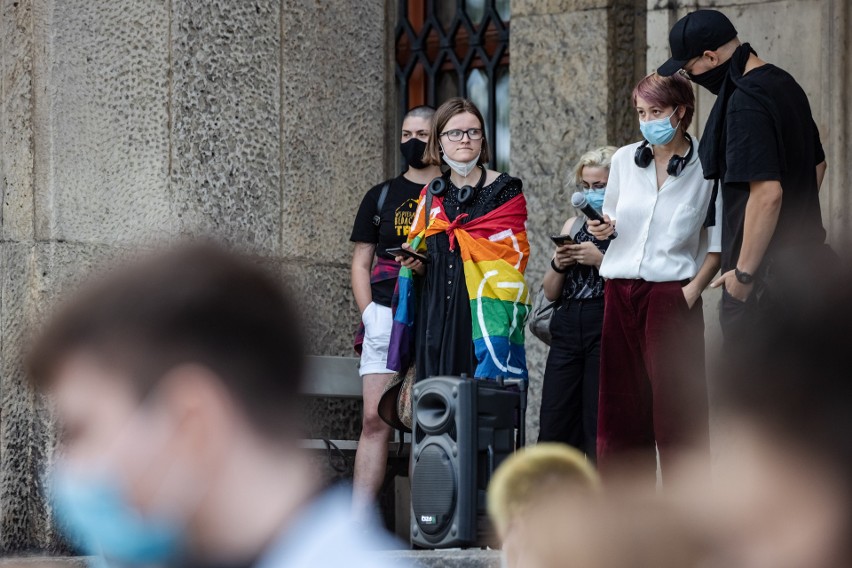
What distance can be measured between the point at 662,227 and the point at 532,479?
3.60 m

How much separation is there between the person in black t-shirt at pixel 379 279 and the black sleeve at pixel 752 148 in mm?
2001

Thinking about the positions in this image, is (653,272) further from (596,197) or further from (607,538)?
(607,538)

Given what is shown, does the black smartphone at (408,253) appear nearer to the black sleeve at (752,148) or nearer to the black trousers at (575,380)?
the black trousers at (575,380)

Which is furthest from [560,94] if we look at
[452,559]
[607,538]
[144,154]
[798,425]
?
[798,425]

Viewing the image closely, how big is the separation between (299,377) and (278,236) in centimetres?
662

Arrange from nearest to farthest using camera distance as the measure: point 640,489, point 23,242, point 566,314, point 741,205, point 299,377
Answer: point 299,377 < point 640,489 < point 741,205 < point 566,314 < point 23,242

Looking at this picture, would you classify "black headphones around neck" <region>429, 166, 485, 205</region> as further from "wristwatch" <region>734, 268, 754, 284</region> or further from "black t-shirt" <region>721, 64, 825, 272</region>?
"wristwatch" <region>734, 268, 754, 284</region>

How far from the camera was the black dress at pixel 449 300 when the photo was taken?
21.5 ft

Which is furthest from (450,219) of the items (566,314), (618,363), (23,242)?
(23,242)

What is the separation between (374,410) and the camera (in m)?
7.22

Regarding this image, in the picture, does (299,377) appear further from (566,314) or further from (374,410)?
(374,410)

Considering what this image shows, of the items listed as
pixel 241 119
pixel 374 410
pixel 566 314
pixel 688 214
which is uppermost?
pixel 241 119

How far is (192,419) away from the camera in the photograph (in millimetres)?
1844

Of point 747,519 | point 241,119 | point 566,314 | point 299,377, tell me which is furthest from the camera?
point 241,119
